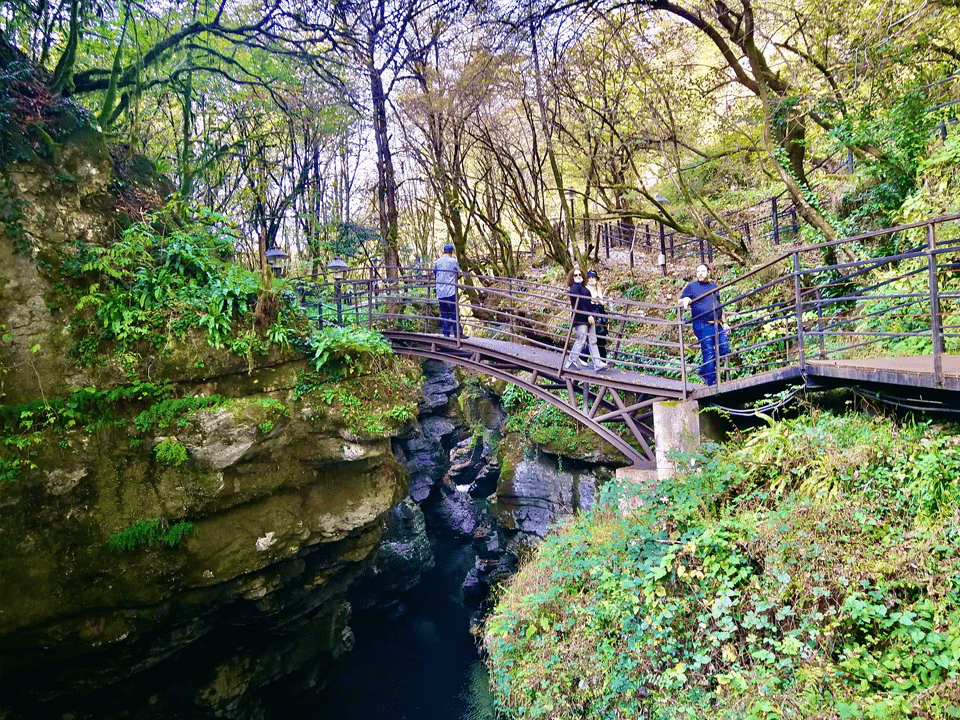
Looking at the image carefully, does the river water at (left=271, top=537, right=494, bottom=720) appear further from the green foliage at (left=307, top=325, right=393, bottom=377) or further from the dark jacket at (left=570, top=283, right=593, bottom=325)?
the dark jacket at (left=570, top=283, right=593, bottom=325)

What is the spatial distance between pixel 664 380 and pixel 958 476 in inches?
184

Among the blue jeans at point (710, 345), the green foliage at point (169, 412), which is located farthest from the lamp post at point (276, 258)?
the blue jeans at point (710, 345)

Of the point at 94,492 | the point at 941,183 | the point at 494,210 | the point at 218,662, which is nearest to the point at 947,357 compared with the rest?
the point at 941,183

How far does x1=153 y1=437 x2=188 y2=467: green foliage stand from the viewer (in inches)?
292

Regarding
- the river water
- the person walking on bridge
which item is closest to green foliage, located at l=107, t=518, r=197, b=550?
the river water

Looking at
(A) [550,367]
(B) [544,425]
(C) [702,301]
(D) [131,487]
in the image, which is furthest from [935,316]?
(D) [131,487]

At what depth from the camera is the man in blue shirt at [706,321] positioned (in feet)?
27.1

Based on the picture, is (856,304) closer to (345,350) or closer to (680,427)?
(680,427)

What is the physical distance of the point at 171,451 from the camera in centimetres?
747

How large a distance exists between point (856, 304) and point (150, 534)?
11180 mm

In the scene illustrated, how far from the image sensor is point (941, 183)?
7.95 m

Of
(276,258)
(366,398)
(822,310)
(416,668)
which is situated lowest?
(416,668)

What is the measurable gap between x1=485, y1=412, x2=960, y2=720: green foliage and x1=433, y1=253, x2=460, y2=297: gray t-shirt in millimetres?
5850

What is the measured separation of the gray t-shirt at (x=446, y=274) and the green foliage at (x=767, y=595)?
5850 millimetres
